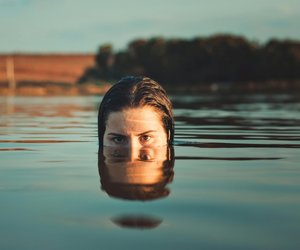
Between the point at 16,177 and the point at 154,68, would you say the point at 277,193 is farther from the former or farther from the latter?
the point at 154,68

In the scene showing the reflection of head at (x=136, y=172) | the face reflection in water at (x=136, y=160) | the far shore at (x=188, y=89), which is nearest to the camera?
the face reflection in water at (x=136, y=160)

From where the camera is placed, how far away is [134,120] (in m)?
5.96

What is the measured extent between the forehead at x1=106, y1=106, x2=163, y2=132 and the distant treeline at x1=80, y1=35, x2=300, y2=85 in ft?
265

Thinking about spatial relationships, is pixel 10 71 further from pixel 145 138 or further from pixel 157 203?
pixel 157 203

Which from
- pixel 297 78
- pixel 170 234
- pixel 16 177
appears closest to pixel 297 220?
pixel 170 234

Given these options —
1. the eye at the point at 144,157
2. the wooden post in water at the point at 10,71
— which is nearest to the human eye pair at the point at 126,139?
the eye at the point at 144,157

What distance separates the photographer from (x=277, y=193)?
3.62 meters

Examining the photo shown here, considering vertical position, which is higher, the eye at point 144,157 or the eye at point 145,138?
the eye at point 145,138

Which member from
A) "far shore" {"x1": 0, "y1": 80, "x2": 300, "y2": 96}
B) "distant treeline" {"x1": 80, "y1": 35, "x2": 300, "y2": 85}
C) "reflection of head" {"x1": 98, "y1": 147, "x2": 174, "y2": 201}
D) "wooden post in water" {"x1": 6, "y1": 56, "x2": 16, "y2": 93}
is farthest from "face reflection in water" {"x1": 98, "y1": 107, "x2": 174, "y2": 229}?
"wooden post in water" {"x1": 6, "y1": 56, "x2": 16, "y2": 93}

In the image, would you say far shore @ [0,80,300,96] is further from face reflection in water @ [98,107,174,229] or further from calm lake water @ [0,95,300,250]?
calm lake water @ [0,95,300,250]

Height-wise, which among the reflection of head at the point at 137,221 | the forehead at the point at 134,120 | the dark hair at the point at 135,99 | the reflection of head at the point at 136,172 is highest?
the dark hair at the point at 135,99

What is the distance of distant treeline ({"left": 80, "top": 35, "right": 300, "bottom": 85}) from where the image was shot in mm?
87812

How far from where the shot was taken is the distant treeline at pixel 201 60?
288ft

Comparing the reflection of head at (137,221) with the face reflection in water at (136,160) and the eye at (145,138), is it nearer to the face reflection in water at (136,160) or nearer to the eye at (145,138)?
the face reflection in water at (136,160)
